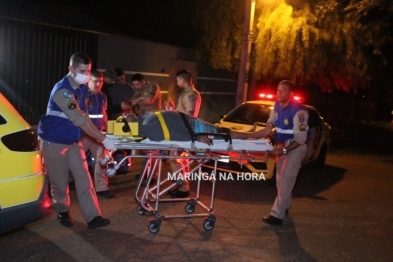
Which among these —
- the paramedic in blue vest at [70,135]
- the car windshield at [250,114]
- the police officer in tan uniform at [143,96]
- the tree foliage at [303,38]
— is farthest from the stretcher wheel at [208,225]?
the tree foliage at [303,38]

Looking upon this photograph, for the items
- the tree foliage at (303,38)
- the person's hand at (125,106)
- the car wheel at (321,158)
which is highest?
the tree foliage at (303,38)

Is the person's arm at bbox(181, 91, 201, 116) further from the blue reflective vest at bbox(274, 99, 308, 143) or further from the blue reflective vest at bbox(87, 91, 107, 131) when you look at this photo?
the blue reflective vest at bbox(274, 99, 308, 143)

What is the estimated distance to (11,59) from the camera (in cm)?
1002

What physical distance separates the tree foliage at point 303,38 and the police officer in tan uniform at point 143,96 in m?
6.30

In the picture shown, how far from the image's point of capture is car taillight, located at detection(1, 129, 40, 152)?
4.49 metres

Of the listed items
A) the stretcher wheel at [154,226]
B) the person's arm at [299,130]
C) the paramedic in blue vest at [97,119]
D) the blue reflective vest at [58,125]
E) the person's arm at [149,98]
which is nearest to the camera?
the blue reflective vest at [58,125]

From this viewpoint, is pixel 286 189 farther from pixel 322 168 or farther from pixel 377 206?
pixel 322 168

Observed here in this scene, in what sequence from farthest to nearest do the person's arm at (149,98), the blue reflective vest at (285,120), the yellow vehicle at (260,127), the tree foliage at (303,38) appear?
the tree foliage at (303,38) < the yellow vehicle at (260,127) < the person's arm at (149,98) < the blue reflective vest at (285,120)

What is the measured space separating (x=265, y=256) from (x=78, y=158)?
86.1 inches

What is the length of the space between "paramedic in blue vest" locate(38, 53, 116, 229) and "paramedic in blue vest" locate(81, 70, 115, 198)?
121cm

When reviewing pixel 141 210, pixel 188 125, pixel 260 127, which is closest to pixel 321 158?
pixel 260 127

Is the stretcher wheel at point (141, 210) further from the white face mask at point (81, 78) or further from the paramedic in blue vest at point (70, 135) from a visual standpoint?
the white face mask at point (81, 78)

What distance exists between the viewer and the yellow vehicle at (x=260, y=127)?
8.56 metres

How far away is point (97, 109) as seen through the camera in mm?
7074
